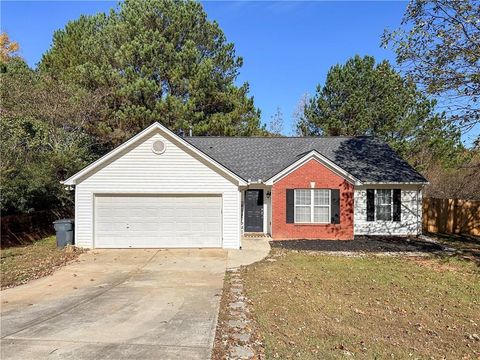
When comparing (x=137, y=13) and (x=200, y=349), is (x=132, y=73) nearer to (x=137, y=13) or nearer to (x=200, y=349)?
(x=137, y=13)

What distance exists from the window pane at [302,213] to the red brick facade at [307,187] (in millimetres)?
259

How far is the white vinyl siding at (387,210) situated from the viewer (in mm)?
17219

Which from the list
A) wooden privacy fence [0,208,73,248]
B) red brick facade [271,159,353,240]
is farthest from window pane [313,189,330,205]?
wooden privacy fence [0,208,73,248]

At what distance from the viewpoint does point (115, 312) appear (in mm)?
7020

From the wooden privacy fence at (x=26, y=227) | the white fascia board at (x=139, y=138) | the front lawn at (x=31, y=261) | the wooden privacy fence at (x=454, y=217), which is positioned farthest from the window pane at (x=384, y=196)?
the wooden privacy fence at (x=26, y=227)

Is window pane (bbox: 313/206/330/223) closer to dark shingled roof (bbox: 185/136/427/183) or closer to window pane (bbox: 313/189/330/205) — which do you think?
window pane (bbox: 313/189/330/205)

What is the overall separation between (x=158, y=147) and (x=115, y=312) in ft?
27.6

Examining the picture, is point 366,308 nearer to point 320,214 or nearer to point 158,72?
point 320,214

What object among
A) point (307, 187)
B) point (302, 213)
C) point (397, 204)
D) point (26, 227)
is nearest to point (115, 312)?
point (302, 213)

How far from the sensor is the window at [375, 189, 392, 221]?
17.3 meters

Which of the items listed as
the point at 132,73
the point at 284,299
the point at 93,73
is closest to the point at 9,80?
the point at 93,73

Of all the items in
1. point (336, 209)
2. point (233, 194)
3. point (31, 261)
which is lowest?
point (31, 261)

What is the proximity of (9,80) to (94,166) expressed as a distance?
11692mm

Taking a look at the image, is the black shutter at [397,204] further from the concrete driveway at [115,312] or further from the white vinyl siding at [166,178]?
the concrete driveway at [115,312]
